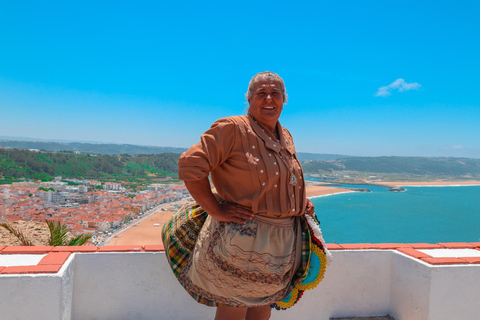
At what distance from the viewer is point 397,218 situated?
40.0 m

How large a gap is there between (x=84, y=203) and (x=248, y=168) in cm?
4993

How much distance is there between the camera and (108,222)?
3388cm

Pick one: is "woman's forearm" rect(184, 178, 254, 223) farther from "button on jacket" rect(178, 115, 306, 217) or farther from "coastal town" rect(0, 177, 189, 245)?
"coastal town" rect(0, 177, 189, 245)

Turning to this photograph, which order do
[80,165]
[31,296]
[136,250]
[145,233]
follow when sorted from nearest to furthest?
[31,296]
[136,250]
[145,233]
[80,165]

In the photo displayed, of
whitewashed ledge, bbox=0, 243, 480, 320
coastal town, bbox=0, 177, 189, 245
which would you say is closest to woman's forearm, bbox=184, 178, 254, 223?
whitewashed ledge, bbox=0, 243, 480, 320

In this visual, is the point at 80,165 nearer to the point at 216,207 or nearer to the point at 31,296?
the point at 31,296

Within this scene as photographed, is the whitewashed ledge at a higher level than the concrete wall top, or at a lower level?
lower

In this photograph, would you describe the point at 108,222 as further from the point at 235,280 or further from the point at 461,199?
the point at 461,199

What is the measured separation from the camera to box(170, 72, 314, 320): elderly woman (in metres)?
1.19

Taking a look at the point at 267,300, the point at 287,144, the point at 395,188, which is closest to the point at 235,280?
the point at 267,300

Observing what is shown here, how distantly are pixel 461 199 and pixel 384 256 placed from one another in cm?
6692

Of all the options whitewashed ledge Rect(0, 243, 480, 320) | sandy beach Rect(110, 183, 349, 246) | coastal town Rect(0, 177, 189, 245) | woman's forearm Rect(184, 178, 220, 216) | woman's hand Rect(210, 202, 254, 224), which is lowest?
sandy beach Rect(110, 183, 349, 246)

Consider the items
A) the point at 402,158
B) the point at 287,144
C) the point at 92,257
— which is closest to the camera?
the point at 287,144

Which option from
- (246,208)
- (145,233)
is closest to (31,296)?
(246,208)
